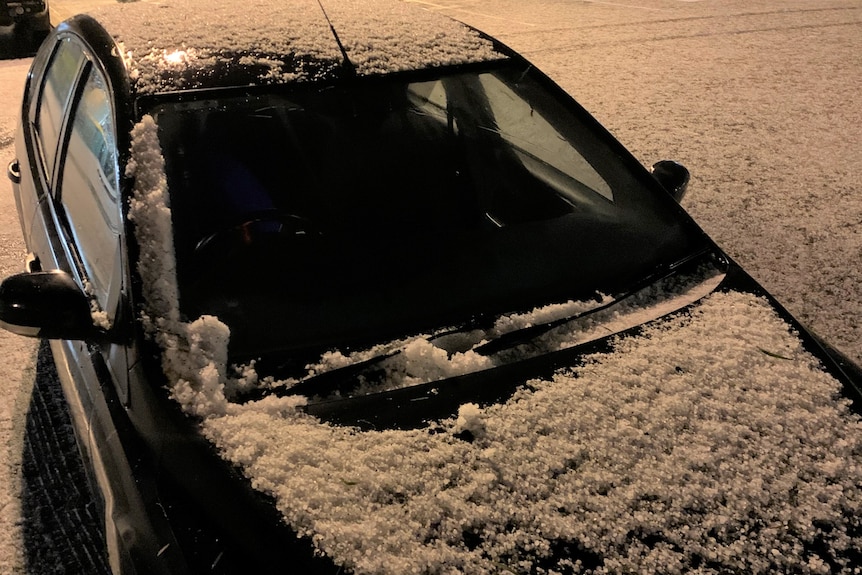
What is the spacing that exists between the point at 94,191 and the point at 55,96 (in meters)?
0.93

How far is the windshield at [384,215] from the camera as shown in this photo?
5.31 ft

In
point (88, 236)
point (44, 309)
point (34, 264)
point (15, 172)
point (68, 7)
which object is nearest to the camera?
point (44, 309)

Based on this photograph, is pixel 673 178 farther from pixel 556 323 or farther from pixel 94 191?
pixel 94 191

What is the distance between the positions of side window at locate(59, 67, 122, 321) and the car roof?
164 mm

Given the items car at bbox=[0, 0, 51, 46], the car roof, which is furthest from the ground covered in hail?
car at bbox=[0, 0, 51, 46]

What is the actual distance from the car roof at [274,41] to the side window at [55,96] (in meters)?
0.20

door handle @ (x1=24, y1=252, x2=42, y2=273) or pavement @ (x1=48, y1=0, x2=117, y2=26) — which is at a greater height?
pavement @ (x1=48, y1=0, x2=117, y2=26)

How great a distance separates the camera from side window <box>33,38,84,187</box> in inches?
87.0

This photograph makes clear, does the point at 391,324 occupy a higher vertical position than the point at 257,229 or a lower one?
lower

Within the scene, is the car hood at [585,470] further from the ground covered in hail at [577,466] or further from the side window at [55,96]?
the side window at [55,96]

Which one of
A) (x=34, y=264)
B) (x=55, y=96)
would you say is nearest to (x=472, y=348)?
(x=34, y=264)

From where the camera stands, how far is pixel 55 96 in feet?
7.97

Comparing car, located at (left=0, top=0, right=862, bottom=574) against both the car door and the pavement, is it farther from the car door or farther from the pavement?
the pavement

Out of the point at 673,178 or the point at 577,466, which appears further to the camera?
the point at 673,178
